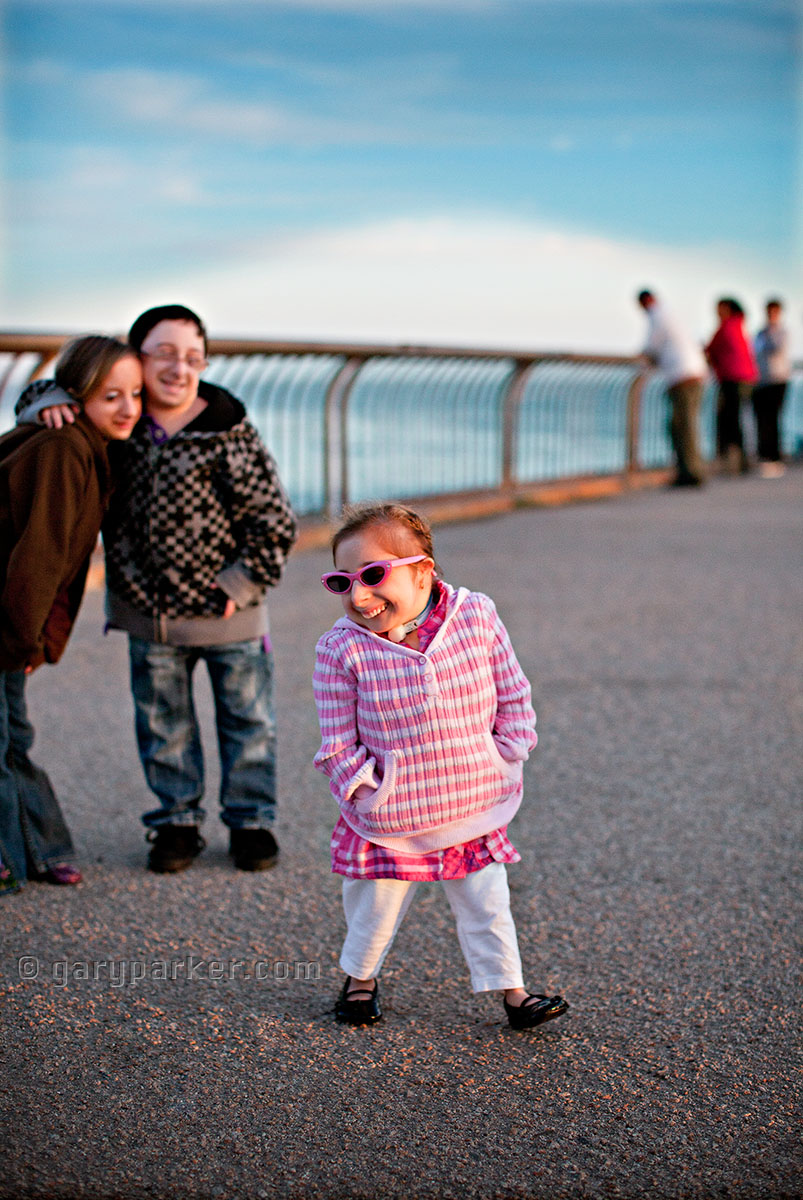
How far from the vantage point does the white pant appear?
9.29ft

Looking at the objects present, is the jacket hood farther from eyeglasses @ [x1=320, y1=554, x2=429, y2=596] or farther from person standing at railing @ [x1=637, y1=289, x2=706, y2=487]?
person standing at railing @ [x1=637, y1=289, x2=706, y2=487]

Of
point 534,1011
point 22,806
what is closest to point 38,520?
point 22,806

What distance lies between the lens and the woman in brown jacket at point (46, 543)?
3383 mm

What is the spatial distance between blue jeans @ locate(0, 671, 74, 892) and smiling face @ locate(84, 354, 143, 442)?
0.69m

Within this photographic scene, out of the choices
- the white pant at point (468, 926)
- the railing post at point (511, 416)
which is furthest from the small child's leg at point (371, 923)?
the railing post at point (511, 416)

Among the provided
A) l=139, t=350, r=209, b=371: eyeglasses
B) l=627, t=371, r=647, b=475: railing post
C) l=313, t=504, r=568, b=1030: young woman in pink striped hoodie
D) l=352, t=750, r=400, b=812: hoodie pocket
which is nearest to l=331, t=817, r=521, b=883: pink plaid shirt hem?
l=313, t=504, r=568, b=1030: young woman in pink striped hoodie

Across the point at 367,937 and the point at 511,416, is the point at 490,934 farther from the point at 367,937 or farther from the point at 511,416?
the point at 511,416

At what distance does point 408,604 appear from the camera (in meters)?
2.72

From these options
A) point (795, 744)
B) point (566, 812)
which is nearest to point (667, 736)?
point (795, 744)

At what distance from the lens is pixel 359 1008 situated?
2.89m

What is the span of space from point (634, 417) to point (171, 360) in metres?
11.3

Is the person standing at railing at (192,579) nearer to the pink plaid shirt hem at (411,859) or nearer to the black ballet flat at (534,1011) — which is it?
the pink plaid shirt hem at (411,859)

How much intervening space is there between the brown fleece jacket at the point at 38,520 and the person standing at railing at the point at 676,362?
34.1ft

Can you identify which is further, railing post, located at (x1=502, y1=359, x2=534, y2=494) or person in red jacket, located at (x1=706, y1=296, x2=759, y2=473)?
person in red jacket, located at (x1=706, y1=296, x2=759, y2=473)
